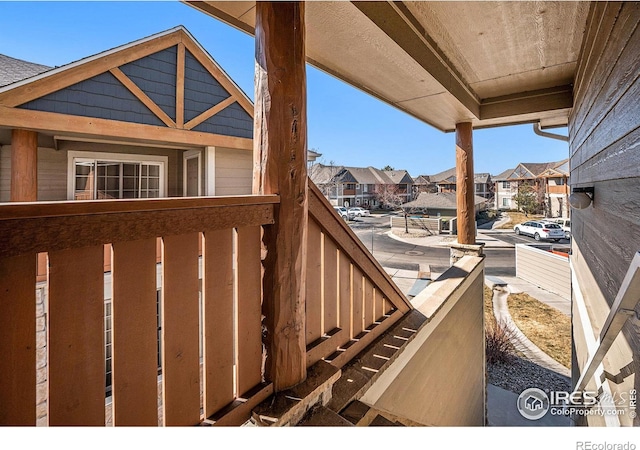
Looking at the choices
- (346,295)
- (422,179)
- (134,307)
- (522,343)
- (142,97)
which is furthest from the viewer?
(422,179)

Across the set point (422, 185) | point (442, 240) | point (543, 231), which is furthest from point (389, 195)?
point (543, 231)

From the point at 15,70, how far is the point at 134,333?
3.65m

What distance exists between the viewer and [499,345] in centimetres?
565

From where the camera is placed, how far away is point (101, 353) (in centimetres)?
72

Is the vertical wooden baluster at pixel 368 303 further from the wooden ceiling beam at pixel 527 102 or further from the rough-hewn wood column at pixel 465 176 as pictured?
the wooden ceiling beam at pixel 527 102

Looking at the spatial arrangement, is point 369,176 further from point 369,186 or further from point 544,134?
point 544,134

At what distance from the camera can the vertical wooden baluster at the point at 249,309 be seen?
1024mm

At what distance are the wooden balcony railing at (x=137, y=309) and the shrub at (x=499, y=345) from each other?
5662mm

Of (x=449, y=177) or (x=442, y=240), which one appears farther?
(x=449, y=177)

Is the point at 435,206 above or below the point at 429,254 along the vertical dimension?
above

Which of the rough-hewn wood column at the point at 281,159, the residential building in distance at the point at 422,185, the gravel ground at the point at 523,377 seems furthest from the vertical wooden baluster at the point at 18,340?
the residential building in distance at the point at 422,185

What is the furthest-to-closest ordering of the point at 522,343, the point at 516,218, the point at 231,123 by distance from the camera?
the point at 516,218, the point at 522,343, the point at 231,123
